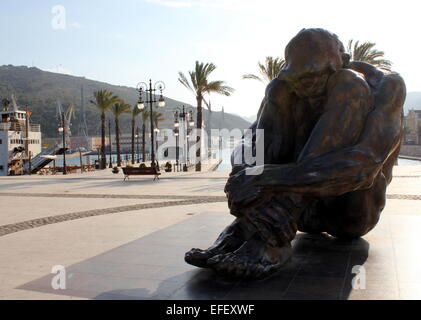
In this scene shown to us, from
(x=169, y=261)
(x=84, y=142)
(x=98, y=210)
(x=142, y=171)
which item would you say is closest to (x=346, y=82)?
(x=169, y=261)

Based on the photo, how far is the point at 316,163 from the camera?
3.03 metres

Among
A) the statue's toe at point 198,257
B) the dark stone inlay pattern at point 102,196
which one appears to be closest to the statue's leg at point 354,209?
the statue's toe at point 198,257

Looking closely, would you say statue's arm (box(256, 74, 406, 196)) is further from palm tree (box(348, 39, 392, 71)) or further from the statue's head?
palm tree (box(348, 39, 392, 71))

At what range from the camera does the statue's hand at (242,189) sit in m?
3.14

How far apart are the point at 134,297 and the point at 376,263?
2.10 m

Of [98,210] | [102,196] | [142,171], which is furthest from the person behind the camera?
[142,171]

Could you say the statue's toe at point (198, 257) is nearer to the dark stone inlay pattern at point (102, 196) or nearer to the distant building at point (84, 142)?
the dark stone inlay pattern at point (102, 196)

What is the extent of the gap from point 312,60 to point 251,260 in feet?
5.27

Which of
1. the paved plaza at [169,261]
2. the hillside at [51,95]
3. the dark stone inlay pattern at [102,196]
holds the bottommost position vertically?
the dark stone inlay pattern at [102,196]

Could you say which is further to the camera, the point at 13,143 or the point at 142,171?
the point at 13,143

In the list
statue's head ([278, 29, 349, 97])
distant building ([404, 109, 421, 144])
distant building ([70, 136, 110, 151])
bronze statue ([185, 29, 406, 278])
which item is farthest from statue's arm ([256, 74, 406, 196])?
distant building ([404, 109, 421, 144])

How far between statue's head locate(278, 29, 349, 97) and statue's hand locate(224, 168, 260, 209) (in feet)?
2.81

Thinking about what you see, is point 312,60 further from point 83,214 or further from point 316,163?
point 83,214

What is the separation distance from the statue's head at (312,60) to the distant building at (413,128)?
90582 millimetres
